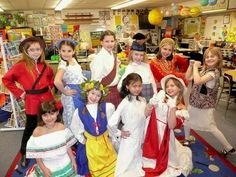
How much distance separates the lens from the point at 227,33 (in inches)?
282

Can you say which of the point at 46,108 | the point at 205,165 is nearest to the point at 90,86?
the point at 46,108

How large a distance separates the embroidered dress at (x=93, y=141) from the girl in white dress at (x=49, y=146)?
14 cm

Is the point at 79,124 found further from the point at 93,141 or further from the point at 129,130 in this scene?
the point at 129,130

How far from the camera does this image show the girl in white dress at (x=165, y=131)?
2098mm

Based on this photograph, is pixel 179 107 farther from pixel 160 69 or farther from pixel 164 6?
pixel 164 6

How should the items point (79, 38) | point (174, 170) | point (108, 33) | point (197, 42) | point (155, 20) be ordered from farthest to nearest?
1. point (155, 20)
2. point (197, 42)
3. point (79, 38)
4. point (108, 33)
5. point (174, 170)

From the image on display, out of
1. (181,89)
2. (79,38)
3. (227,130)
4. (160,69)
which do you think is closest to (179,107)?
(181,89)

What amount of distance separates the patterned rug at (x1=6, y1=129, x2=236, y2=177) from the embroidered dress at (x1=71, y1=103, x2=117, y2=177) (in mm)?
676

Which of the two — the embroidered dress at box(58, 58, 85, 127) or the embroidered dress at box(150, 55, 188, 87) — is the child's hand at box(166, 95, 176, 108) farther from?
the embroidered dress at box(58, 58, 85, 127)

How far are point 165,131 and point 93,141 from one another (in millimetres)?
722

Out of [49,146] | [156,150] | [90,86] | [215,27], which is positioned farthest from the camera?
[215,27]

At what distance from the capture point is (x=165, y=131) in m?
2.19

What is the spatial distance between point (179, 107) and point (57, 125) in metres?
1.18

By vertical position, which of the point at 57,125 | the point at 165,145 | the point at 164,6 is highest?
the point at 164,6
